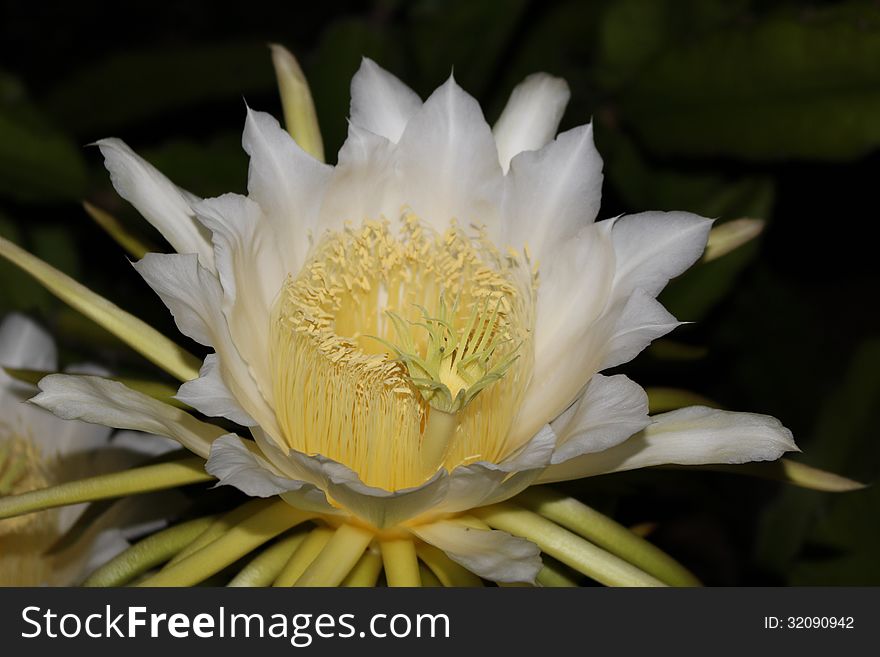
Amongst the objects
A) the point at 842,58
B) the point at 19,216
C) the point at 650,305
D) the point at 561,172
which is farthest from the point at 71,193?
the point at 842,58

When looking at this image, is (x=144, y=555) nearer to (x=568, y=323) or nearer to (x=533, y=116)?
(x=568, y=323)

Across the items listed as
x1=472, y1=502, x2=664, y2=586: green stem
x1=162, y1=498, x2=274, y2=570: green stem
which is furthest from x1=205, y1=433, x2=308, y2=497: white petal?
x1=472, y1=502, x2=664, y2=586: green stem

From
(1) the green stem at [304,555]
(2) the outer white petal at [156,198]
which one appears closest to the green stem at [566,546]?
(1) the green stem at [304,555]

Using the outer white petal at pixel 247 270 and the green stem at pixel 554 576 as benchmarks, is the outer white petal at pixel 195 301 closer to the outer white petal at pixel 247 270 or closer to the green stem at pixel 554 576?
the outer white petal at pixel 247 270

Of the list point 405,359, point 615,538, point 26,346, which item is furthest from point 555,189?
point 26,346

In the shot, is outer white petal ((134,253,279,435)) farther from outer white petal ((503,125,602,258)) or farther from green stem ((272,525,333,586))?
outer white petal ((503,125,602,258))

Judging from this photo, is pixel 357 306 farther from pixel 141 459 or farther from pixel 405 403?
pixel 141 459
